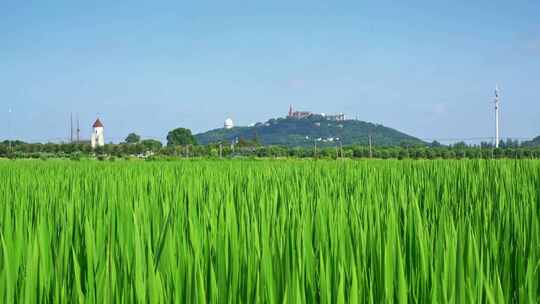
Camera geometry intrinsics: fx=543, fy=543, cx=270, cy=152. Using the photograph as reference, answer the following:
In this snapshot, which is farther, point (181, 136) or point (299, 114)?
point (299, 114)

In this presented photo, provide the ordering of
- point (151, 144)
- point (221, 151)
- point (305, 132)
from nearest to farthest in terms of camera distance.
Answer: point (221, 151) < point (151, 144) < point (305, 132)

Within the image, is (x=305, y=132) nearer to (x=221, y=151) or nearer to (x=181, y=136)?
(x=181, y=136)

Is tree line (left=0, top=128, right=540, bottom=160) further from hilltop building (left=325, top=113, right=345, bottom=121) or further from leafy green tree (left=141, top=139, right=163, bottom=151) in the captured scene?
hilltop building (left=325, top=113, right=345, bottom=121)

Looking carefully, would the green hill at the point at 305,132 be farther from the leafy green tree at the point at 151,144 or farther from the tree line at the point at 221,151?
the tree line at the point at 221,151

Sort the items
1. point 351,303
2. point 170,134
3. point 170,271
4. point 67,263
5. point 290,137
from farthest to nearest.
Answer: point 290,137 → point 170,134 → point 67,263 → point 170,271 → point 351,303

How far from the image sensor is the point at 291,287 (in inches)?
34.2

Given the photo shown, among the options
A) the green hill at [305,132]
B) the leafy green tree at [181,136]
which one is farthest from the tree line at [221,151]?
the green hill at [305,132]

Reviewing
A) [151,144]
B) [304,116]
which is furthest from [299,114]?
[151,144]

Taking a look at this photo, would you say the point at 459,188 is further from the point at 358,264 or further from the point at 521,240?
the point at 358,264

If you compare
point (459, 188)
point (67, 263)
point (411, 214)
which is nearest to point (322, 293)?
point (67, 263)

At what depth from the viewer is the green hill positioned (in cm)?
14175

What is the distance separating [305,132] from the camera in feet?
507

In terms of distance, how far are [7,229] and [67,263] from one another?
361 mm

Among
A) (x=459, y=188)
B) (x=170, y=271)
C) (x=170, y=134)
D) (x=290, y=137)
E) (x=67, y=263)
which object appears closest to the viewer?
(x=170, y=271)
